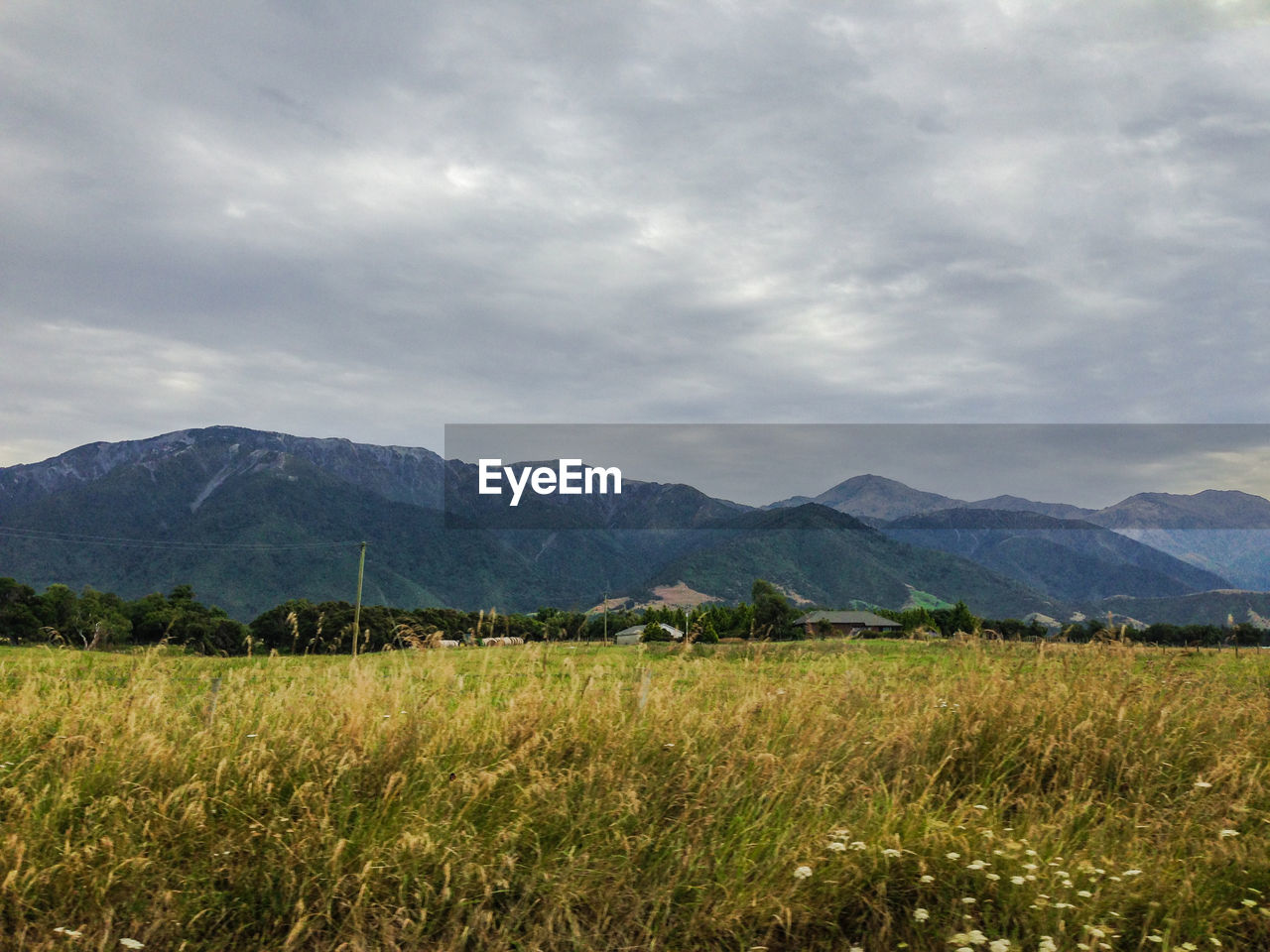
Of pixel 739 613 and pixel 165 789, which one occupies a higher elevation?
pixel 165 789

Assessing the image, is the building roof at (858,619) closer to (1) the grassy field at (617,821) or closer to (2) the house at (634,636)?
(2) the house at (634,636)

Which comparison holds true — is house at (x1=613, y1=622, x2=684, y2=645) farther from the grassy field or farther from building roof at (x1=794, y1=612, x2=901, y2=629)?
building roof at (x1=794, y1=612, x2=901, y2=629)

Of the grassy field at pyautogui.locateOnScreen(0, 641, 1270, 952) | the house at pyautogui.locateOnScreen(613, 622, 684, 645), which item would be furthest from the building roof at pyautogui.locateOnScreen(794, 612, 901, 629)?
the grassy field at pyautogui.locateOnScreen(0, 641, 1270, 952)

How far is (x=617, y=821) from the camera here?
15.9ft

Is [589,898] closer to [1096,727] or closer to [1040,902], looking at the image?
[1040,902]

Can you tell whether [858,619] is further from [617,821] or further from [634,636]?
[617,821]

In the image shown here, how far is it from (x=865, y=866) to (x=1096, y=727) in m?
3.27

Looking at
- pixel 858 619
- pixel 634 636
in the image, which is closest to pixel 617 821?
pixel 634 636

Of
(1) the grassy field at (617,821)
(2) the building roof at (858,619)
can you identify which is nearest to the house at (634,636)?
(1) the grassy field at (617,821)

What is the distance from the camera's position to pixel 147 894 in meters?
4.25

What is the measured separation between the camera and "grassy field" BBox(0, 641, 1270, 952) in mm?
4223

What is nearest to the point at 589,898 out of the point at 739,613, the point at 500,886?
the point at 500,886

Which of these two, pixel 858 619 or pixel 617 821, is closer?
pixel 617 821

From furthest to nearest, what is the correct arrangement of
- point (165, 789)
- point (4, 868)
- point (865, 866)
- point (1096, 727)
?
point (1096, 727), point (165, 789), point (865, 866), point (4, 868)
